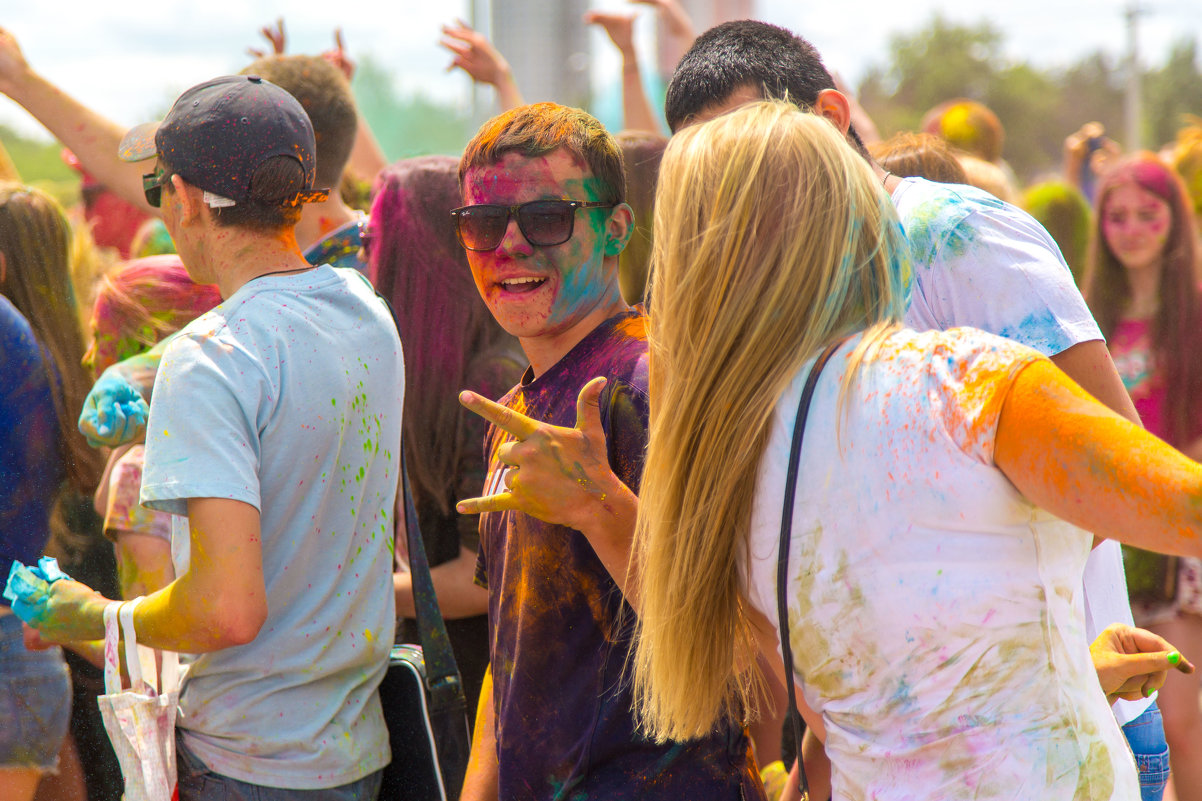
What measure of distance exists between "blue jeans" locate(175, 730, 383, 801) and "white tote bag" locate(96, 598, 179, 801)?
0.06m

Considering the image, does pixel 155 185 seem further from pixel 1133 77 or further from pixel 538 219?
pixel 1133 77

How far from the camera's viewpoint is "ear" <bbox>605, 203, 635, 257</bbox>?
1900 millimetres

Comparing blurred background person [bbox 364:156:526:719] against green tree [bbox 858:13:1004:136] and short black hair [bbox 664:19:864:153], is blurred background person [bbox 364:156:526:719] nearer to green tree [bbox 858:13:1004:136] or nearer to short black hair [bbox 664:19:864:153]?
short black hair [bbox 664:19:864:153]

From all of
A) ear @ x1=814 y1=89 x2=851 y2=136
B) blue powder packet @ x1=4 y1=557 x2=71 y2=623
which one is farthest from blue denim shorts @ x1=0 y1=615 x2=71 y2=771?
ear @ x1=814 y1=89 x2=851 y2=136

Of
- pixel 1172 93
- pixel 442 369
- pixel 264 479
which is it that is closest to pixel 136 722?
pixel 264 479

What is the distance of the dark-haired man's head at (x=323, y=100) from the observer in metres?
2.85

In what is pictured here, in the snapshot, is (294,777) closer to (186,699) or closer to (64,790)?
(186,699)

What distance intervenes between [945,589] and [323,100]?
228cm

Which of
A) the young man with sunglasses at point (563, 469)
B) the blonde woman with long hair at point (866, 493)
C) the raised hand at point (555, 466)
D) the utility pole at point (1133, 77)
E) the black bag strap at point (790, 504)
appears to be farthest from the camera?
the utility pole at point (1133, 77)

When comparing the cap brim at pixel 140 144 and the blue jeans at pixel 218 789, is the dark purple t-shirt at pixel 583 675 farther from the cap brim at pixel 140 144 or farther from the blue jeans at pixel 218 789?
the cap brim at pixel 140 144

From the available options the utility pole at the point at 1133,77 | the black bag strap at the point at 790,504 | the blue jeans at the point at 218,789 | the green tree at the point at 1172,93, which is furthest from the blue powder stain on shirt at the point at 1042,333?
the green tree at the point at 1172,93

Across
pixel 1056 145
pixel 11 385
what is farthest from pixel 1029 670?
pixel 1056 145

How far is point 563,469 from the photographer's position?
1.50 meters

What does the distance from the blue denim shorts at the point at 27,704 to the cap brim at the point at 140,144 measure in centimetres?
117
